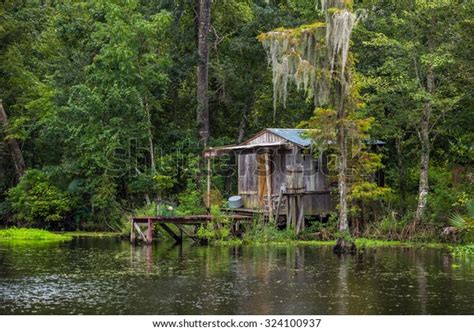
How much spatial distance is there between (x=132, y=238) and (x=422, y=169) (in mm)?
11356

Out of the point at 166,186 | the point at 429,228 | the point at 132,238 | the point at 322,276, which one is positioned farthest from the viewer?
the point at 166,186

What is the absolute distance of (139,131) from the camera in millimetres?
35656

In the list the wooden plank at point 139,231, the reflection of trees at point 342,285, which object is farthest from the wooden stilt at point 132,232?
the reflection of trees at point 342,285

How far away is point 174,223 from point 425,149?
9.91 metres

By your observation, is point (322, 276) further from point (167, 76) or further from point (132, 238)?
point (167, 76)

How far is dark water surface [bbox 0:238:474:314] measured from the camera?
51.1 feet

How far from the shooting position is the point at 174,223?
1199 inches

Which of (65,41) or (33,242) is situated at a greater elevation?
(65,41)

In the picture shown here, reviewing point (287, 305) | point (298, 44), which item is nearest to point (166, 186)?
point (298, 44)

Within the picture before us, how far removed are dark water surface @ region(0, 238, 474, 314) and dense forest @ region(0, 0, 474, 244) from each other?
4.80 m

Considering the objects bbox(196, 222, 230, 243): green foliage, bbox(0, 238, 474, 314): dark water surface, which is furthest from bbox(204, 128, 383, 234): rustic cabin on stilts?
bbox(0, 238, 474, 314): dark water surface

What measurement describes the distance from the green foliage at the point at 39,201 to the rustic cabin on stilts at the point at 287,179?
829 cm

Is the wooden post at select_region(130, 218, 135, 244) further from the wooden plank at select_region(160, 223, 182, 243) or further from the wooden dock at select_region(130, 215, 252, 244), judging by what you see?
the wooden plank at select_region(160, 223, 182, 243)

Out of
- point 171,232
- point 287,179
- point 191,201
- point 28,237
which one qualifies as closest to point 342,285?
point 287,179
